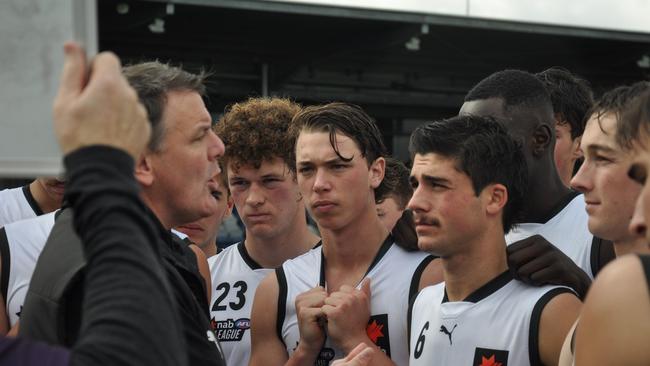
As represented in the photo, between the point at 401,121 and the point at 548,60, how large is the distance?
2213 millimetres

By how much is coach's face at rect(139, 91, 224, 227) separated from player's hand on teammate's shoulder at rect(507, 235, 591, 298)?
1049 millimetres

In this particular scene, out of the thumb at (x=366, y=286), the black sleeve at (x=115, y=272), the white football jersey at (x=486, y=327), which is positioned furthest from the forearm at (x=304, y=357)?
the black sleeve at (x=115, y=272)

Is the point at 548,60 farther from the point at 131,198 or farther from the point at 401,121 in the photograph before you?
the point at 131,198

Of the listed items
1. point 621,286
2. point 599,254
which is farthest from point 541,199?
point 621,286

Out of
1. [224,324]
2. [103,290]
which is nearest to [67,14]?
[103,290]

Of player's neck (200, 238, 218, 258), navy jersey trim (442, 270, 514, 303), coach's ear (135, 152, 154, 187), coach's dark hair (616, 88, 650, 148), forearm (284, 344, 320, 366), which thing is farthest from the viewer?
player's neck (200, 238, 218, 258)

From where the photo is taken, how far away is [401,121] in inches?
500

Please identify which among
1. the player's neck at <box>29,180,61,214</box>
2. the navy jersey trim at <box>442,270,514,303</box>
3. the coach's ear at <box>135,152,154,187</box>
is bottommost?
the navy jersey trim at <box>442,270,514,303</box>

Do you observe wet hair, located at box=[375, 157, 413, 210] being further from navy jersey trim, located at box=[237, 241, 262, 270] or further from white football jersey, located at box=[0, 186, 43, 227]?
white football jersey, located at box=[0, 186, 43, 227]

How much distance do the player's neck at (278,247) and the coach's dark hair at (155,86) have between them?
181 cm

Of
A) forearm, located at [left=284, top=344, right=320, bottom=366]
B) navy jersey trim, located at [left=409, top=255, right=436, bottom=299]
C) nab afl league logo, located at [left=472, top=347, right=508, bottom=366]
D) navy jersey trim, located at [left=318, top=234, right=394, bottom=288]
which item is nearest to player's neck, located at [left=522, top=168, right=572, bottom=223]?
navy jersey trim, located at [left=409, top=255, right=436, bottom=299]

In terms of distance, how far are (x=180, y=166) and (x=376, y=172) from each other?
1402 millimetres

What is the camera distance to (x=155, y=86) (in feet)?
8.16

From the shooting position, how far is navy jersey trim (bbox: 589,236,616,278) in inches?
133
